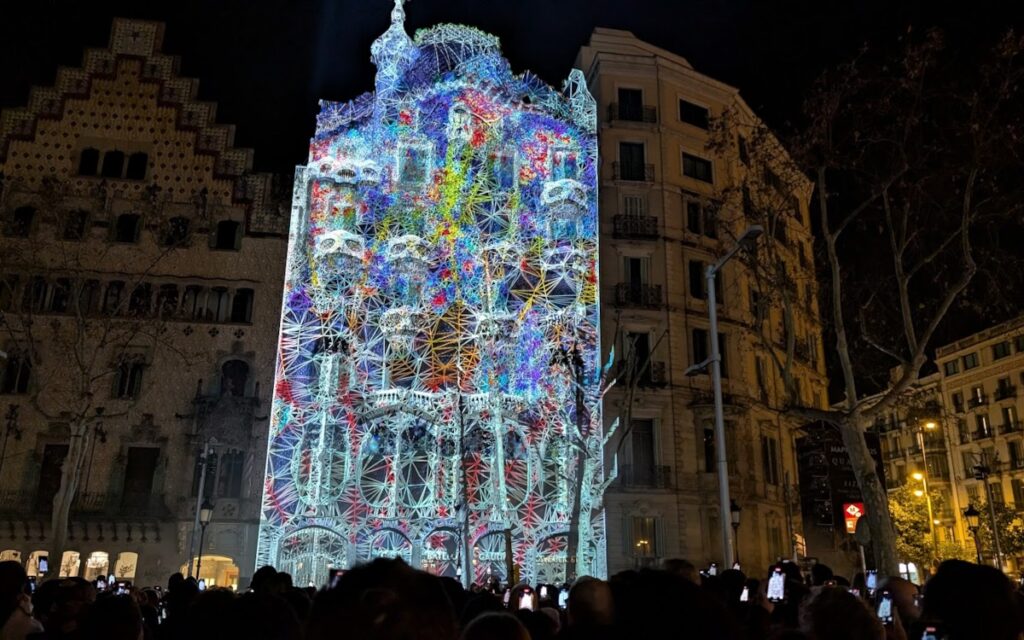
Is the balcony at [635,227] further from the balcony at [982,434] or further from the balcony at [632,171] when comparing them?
the balcony at [982,434]

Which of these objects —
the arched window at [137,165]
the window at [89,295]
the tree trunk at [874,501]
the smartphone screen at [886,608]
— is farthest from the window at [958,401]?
the smartphone screen at [886,608]

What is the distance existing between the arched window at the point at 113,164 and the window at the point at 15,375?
321 inches

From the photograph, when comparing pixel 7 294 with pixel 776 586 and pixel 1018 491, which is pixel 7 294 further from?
pixel 1018 491

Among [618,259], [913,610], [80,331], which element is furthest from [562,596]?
[618,259]

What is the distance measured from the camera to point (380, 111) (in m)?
29.5

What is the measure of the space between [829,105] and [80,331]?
2217 centimetres

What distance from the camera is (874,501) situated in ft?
53.5

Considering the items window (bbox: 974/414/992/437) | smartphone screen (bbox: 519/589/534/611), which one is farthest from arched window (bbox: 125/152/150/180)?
window (bbox: 974/414/992/437)

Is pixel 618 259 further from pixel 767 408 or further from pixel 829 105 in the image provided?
pixel 829 105

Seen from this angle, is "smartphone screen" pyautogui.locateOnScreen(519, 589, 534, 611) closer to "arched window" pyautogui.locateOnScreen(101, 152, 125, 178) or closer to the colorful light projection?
the colorful light projection

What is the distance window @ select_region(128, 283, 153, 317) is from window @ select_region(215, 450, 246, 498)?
6440 mm

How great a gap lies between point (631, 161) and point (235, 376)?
60.9 feet

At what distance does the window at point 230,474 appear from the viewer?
96.6 ft

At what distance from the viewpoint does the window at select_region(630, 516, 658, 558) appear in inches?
1128
